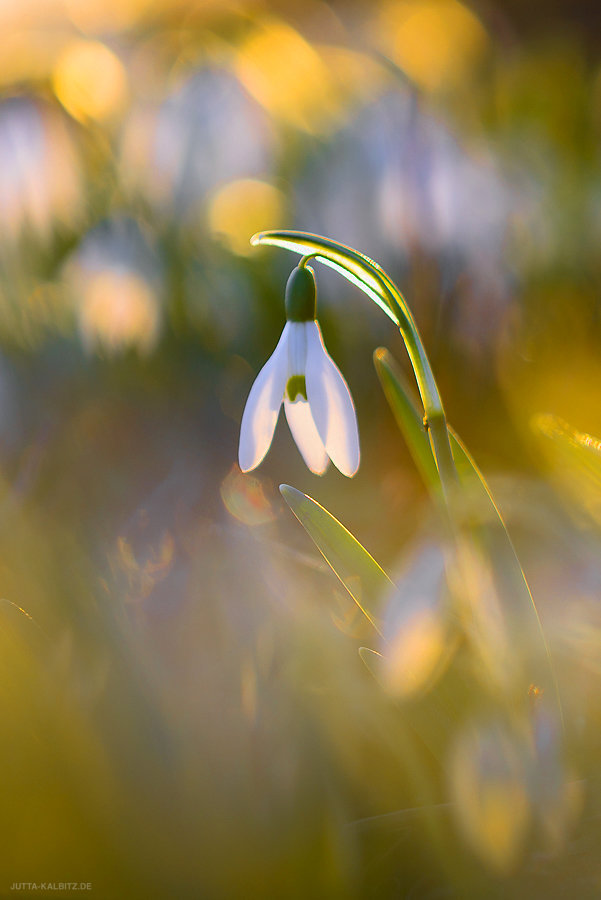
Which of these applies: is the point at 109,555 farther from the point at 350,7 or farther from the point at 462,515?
the point at 350,7

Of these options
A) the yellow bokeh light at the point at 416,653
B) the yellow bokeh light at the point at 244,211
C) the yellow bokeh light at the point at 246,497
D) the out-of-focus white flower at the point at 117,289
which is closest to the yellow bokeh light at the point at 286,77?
the yellow bokeh light at the point at 244,211

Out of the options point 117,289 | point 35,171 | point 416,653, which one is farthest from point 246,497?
point 35,171

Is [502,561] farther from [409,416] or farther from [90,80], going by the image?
[90,80]

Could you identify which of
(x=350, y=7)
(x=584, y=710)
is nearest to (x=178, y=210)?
(x=350, y=7)

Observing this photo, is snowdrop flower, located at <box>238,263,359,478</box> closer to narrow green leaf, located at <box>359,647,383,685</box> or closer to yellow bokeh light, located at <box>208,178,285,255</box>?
narrow green leaf, located at <box>359,647,383,685</box>

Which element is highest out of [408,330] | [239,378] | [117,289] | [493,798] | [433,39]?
[433,39]

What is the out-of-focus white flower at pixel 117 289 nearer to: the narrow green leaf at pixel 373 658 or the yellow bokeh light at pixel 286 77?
the yellow bokeh light at pixel 286 77
